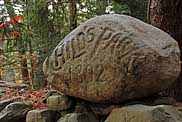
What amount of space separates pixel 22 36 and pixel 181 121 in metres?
4.58

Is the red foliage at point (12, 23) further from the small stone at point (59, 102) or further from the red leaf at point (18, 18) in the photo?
the small stone at point (59, 102)

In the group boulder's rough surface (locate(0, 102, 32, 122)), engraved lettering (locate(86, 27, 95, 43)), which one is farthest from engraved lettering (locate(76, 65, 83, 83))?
boulder's rough surface (locate(0, 102, 32, 122))

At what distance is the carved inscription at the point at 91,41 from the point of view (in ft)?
11.1

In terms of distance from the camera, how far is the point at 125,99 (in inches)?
138

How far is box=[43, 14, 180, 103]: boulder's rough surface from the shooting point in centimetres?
333

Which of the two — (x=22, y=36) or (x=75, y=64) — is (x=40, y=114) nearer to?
(x=75, y=64)

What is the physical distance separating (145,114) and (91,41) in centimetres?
89

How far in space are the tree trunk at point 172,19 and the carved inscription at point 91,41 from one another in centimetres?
140

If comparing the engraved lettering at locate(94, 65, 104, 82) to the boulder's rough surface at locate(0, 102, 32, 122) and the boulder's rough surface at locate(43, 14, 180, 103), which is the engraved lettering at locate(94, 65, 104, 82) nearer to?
the boulder's rough surface at locate(43, 14, 180, 103)

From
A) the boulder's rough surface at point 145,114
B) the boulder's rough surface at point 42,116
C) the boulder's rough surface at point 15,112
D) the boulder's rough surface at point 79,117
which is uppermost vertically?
the boulder's rough surface at point 145,114

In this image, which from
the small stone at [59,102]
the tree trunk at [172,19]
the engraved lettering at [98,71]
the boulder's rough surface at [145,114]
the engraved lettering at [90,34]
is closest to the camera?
the boulder's rough surface at [145,114]

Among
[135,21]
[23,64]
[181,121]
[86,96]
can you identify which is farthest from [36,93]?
[23,64]

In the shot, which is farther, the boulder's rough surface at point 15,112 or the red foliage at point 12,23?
the red foliage at point 12,23

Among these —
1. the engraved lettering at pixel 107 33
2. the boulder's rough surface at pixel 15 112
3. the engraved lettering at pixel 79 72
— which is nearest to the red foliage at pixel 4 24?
the boulder's rough surface at pixel 15 112
